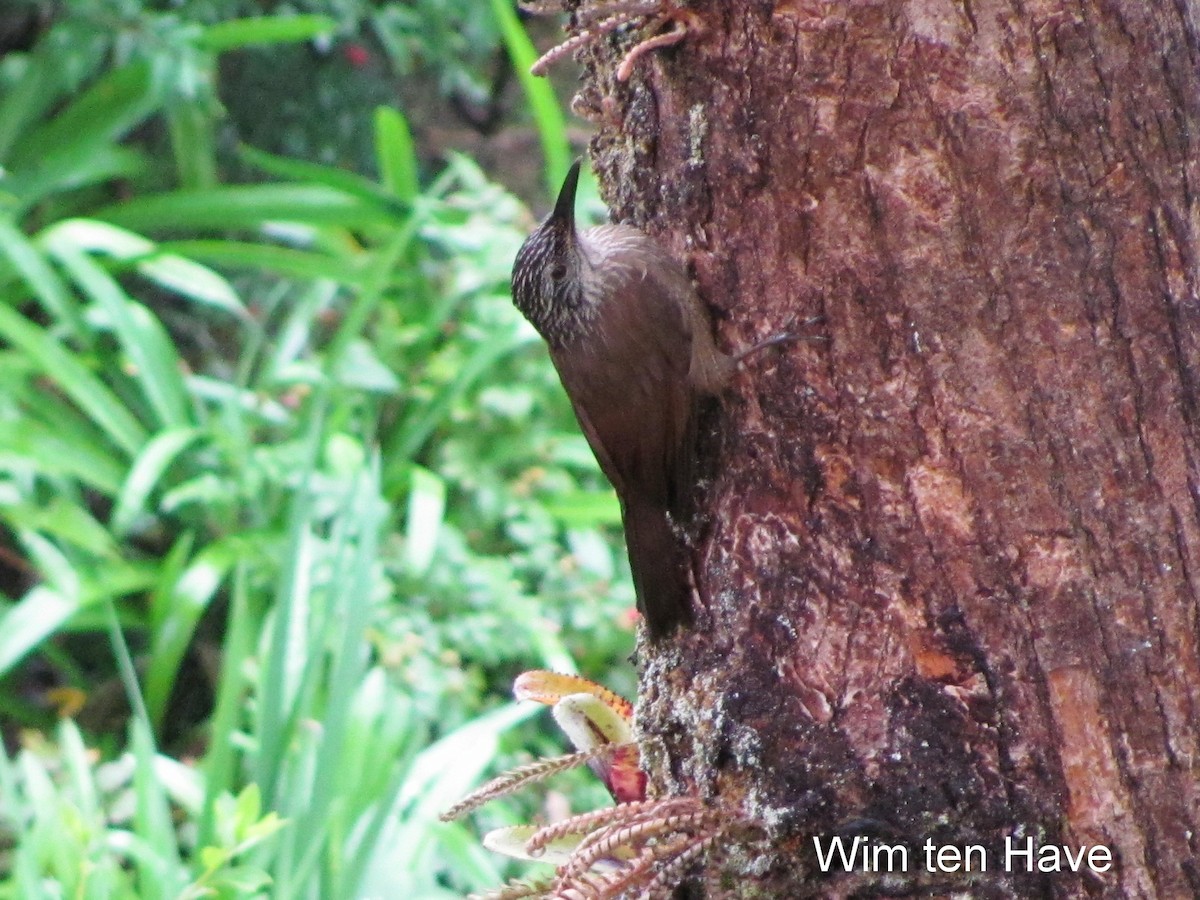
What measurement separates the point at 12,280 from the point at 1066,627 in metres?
3.52

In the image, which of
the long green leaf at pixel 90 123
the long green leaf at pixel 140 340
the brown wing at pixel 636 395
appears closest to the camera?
the brown wing at pixel 636 395

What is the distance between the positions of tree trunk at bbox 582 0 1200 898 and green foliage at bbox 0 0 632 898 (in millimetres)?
1445

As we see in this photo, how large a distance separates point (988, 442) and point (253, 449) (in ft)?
8.60

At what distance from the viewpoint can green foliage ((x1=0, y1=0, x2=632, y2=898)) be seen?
3.24 metres

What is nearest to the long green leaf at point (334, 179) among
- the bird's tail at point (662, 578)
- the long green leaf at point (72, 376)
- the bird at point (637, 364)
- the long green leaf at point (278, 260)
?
the long green leaf at point (278, 260)

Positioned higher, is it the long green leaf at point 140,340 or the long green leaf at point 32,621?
the long green leaf at point 140,340

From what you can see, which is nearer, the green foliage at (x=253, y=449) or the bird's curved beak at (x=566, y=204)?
the bird's curved beak at (x=566, y=204)

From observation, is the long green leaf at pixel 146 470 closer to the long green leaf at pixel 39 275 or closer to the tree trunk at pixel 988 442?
the long green leaf at pixel 39 275

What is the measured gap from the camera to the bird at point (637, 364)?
1.66 metres

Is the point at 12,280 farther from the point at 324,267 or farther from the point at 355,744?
the point at 355,744

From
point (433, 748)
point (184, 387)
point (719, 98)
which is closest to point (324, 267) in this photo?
point (184, 387)

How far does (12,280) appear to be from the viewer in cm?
407

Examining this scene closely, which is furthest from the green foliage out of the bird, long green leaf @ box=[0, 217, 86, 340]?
the bird

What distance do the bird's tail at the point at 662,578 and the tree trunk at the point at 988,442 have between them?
0.56 ft
